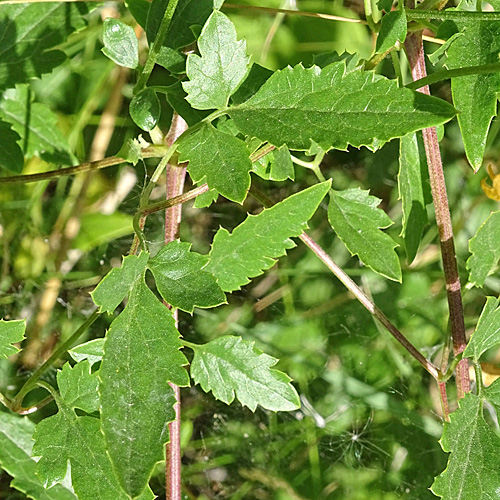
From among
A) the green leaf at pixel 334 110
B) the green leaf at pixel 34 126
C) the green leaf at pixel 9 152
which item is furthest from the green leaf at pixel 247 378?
the green leaf at pixel 34 126

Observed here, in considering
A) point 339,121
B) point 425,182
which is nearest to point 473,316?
point 425,182

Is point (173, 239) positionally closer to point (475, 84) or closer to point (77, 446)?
point (77, 446)

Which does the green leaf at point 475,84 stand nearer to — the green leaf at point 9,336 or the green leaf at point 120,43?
the green leaf at point 120,43

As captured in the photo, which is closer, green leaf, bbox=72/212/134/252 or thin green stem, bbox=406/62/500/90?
thin green stem, bbox=406/62/500/90

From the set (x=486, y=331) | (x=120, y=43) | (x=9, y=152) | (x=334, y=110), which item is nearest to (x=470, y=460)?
(x=486, y=331)

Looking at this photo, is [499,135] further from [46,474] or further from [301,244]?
[46,474]

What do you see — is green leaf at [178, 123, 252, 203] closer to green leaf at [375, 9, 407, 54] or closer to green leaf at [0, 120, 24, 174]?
green leaf at [375, 9, 407, 54]

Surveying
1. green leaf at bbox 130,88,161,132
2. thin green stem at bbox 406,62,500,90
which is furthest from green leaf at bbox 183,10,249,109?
thin green stem at bbox 406,62,500,90
